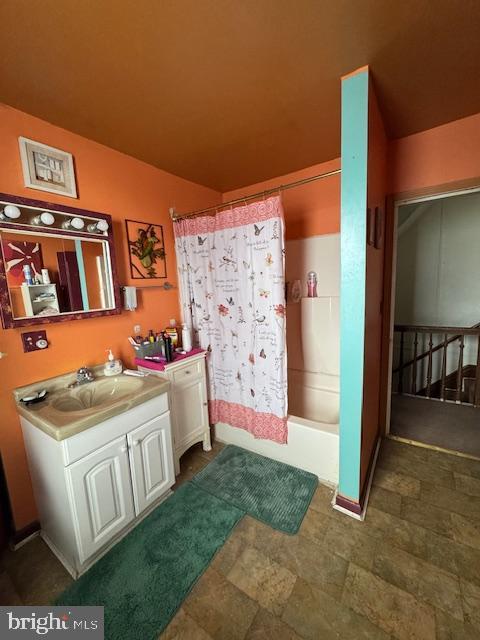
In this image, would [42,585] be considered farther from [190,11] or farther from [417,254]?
[417,254]

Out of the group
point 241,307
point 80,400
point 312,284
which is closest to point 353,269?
point 241,307

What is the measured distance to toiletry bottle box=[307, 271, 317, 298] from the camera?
2410mm

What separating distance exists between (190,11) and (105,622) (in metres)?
2.49

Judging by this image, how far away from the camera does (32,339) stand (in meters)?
1.47

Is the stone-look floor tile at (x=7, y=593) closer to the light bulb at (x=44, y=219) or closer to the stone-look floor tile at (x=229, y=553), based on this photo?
the stone-look floor tile at (x=229, y=553)

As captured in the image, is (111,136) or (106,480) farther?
(111,136)

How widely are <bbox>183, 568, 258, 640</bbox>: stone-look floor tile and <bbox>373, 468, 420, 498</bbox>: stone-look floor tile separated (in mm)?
1127

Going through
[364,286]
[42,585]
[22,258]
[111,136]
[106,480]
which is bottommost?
[42,585]

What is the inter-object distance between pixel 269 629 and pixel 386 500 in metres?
1.01

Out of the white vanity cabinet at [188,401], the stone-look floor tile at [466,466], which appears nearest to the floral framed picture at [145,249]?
the white vanity cabinet at [188,401]

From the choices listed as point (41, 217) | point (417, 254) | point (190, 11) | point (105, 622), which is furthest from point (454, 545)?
point (417, 254)

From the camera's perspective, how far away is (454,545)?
4.37 feet

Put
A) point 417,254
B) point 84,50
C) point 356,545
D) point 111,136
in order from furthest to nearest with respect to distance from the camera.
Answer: point 417,254 < point 111,136 < point 356,545 < point 84,50

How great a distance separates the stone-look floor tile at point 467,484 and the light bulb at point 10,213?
3.16 metres
